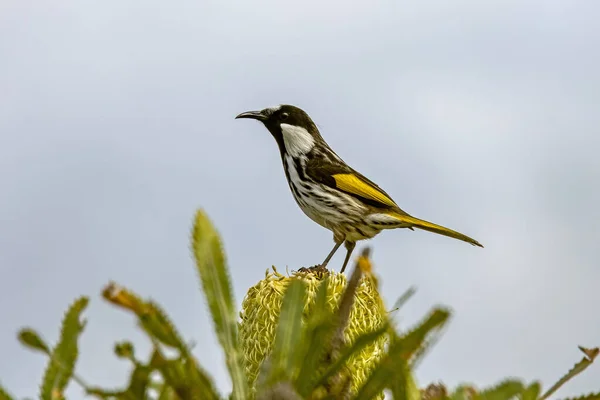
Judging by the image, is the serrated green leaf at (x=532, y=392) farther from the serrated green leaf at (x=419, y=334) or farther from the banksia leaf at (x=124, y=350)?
the banksia leaf at (x=124, y=350)

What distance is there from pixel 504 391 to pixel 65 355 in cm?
110

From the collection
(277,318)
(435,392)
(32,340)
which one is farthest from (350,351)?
(277,318)

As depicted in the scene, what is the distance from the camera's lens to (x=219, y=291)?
2119mm

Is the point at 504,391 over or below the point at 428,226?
below

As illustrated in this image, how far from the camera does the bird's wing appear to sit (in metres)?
12.1

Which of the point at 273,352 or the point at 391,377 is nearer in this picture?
the point at 391,377

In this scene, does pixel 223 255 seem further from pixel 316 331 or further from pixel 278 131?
pixel 278 131

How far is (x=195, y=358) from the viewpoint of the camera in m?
2.01

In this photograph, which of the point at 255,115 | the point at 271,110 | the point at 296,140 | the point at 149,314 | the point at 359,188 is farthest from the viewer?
the point at 255,115

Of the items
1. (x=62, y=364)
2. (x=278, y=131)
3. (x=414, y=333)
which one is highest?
(x=278, y=131)

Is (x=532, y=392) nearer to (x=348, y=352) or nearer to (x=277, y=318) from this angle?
(x=348, y=352)

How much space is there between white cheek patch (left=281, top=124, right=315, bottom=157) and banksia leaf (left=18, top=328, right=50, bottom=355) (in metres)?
10.6

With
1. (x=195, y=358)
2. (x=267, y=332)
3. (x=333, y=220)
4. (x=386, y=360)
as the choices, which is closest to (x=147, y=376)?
(x=195, y=358)

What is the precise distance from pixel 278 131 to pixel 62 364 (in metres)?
11.0
